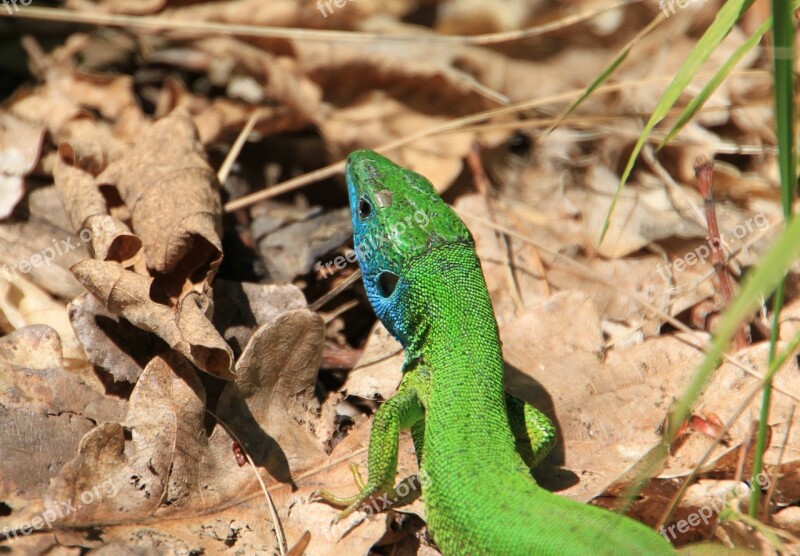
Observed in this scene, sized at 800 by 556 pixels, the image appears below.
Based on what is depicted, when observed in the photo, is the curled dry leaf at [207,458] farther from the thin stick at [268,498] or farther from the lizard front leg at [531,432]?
the lizard front leg at [531,432]

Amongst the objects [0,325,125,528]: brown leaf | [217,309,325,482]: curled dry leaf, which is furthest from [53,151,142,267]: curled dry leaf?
[217,309,325,482]: curled dry leaf

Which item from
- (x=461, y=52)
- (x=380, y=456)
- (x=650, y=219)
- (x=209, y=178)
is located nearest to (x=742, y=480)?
(x=380, y=456)
